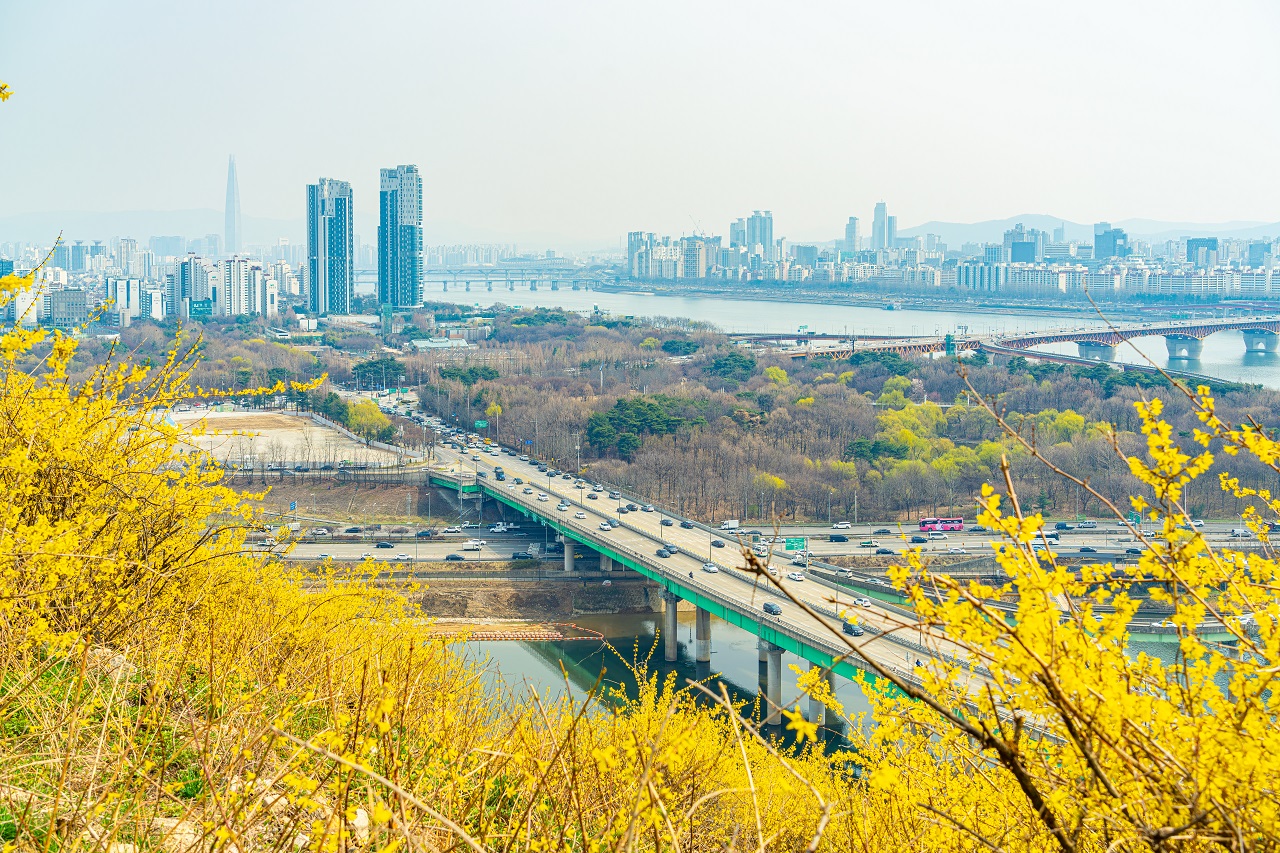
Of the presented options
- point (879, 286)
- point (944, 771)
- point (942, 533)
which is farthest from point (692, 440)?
point (879, 286)

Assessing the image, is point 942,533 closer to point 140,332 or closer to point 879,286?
point 140,332

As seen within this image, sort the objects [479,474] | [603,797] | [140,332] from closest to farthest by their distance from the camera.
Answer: [603,797], [479,474], [140,332]

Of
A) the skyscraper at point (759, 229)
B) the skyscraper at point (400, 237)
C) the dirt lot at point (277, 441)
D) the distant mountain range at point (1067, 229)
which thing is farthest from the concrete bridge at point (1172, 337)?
the distant mountain range at point (1067, 229)

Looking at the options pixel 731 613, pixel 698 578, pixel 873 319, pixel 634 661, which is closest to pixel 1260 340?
pixel 873 319

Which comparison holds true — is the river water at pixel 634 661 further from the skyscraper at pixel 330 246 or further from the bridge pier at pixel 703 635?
the skyscraper at pixel 330 246

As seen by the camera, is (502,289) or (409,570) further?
(502,289)

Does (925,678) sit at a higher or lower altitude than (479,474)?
higher
